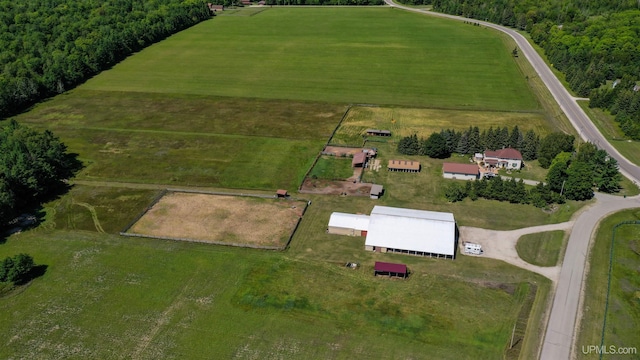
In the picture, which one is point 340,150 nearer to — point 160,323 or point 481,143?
point 481,143

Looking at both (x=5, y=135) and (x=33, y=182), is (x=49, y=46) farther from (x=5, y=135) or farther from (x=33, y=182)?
(x=33, y=182)

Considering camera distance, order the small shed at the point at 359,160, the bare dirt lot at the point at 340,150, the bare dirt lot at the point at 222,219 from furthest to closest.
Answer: the bare dirt lot at the point at 340,150 → the small shed at the point at 359,160 → the bare dirt lot at the point at 222,219

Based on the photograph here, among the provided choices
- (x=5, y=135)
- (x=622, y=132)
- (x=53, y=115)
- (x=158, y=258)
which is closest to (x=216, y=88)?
(x=53, y=115)

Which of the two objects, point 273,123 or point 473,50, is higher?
point 473,50

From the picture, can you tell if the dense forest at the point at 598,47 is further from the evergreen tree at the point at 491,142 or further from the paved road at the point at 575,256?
the evergreen tree at the point at 491,142

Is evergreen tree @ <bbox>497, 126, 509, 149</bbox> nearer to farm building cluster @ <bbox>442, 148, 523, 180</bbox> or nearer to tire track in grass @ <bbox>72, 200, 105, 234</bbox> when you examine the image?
farm building cluster @ <bbox>442, 148, 523, 180</bbox>

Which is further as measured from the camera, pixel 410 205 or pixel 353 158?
pixel 353 158

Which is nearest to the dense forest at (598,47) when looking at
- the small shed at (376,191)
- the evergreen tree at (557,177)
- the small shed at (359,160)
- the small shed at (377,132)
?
the evergreen tree at (557,177)
